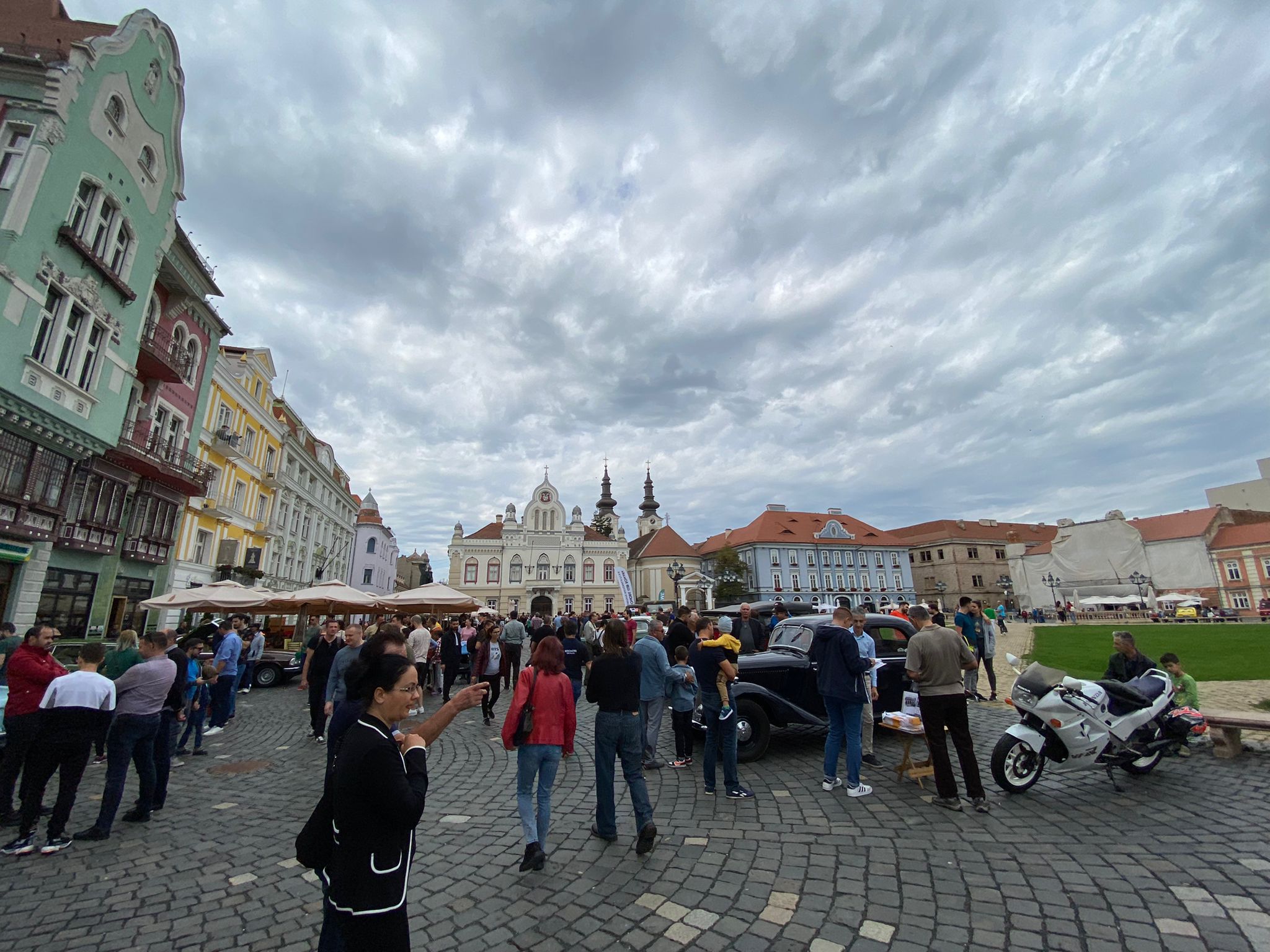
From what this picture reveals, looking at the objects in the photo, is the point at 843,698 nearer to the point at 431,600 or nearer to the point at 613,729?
the point at 613,729

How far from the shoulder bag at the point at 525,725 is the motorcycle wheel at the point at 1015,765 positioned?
4.89 metres

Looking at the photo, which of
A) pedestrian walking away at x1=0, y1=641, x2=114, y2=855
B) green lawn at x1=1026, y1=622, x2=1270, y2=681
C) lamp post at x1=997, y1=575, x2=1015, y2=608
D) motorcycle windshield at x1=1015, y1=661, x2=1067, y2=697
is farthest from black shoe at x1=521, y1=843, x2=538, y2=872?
lamp post at x1=997, y1=575, x2=1015, y2=608

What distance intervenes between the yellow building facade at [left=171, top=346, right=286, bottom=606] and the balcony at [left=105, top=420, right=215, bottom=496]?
58.6 inches

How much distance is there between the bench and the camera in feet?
22.1

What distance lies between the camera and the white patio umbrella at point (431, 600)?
52.4 feet

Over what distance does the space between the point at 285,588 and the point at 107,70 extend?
25899 millimetres

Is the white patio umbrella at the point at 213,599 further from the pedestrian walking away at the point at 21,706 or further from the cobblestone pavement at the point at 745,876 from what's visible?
the pedestrian walking away at the point at 21,706

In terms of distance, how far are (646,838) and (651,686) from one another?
231 cm

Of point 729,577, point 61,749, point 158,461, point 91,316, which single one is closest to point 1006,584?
point 729,577

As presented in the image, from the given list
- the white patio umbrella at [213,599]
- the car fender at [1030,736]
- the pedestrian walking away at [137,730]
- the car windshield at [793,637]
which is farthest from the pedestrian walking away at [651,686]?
the white patio umbrella at [213,599]

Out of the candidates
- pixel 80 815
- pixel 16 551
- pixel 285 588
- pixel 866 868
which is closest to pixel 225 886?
pixel 80 815

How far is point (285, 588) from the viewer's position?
3278 cm

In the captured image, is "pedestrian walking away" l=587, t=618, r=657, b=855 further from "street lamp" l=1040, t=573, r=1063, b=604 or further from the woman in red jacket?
"street lamp" l=1040, t=573, r=1063, b=604

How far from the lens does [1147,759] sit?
Answer: 639 centimetres
